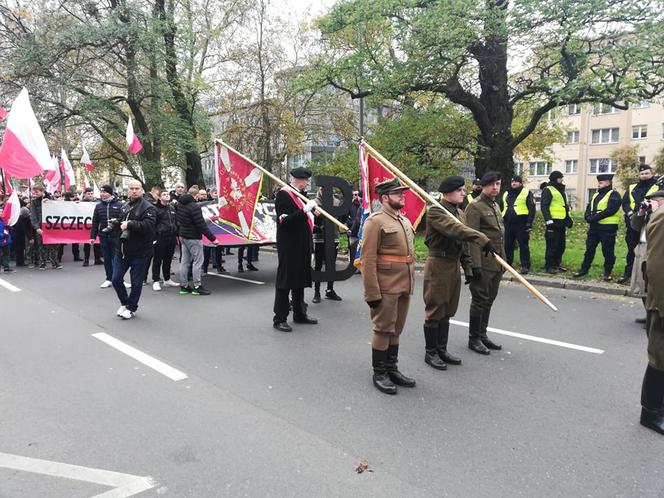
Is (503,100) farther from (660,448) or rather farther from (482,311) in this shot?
(660,448)

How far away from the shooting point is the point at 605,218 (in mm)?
9047

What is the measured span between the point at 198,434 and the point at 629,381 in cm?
391

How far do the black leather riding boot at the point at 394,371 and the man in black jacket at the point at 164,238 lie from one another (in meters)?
6.33

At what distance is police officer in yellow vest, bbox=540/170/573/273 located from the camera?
9.88 m

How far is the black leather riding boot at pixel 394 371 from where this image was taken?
447 cm

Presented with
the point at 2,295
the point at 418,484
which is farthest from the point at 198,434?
the point at 2,295

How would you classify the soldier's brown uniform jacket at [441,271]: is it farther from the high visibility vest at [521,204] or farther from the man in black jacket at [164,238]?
the man in black jacket at [164,238]

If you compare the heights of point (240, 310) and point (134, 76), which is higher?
point (134, 76)

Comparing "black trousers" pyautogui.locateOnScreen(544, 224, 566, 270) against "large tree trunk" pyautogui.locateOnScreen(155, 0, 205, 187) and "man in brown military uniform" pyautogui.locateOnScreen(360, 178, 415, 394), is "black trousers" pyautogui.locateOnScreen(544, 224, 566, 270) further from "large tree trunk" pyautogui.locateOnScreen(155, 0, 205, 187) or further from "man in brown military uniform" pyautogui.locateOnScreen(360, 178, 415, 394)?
"large tree trunk" pyautogui.locateOnScreen(155, 0, 205, 187)

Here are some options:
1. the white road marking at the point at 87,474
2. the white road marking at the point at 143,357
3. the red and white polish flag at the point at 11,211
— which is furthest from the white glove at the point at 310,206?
the red and white polish flag at the point at 11,211

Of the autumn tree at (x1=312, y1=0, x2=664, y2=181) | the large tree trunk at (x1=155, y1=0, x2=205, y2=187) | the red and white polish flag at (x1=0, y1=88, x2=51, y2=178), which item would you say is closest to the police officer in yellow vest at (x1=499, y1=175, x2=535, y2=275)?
the autumn tree at (x1=312, y1=0, x2=664, y2=181)

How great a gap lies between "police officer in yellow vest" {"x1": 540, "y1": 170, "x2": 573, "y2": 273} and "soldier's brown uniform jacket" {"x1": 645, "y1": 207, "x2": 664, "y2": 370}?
21.8 feet

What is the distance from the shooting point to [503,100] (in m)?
16.0

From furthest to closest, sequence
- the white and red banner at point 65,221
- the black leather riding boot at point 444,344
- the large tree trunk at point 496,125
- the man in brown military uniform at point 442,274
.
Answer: the large tree trunk at point 496,125 → the white and red banner at point 65,221 → the black leather riding boot at point 444,344 → the man in brown military uniform at point 442,274
